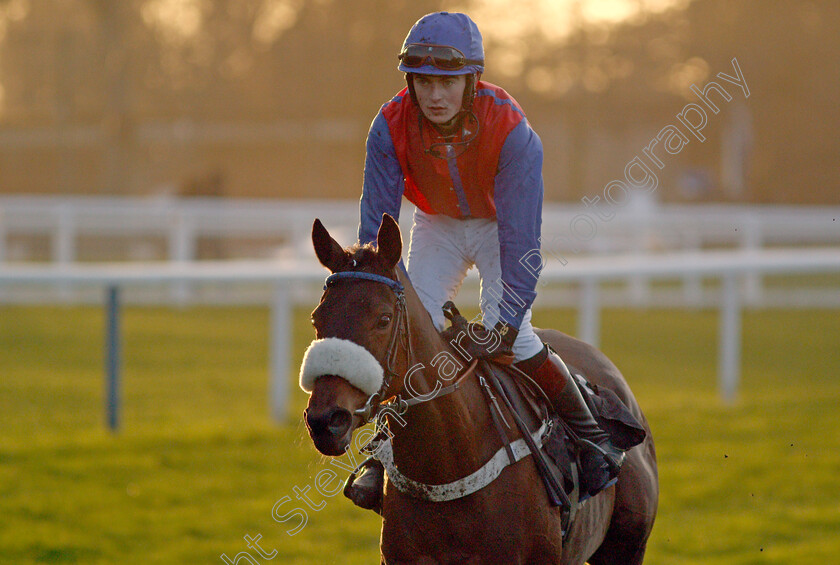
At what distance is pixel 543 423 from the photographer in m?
3.05

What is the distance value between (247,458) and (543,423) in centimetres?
423

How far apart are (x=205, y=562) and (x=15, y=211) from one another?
10.8 metres

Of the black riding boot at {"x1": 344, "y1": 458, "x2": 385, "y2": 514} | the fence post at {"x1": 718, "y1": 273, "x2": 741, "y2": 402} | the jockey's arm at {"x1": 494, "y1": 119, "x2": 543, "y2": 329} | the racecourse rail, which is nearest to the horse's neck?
the jockey's arm at {"x1": 494, "y1": 119, "x2": 543, "y2": 329}

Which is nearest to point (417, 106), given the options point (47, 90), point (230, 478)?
point (230, 478)

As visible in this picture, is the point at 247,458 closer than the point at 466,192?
No

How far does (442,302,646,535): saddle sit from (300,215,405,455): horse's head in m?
0.41

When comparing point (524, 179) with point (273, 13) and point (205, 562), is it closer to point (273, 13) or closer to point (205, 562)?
point (205, 562)

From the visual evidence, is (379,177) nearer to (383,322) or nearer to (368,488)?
(383,322)

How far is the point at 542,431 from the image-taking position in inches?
119

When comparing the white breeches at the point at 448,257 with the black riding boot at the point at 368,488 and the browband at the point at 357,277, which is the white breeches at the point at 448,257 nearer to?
the black riding boot at the point at 368,488

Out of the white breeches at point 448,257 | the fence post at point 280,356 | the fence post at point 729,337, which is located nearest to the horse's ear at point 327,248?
the white breeches at point 448,257

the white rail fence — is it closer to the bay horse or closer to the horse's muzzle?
the bay horse

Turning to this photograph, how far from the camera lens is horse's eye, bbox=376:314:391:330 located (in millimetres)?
2408

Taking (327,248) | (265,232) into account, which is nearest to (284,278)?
(327,248)
